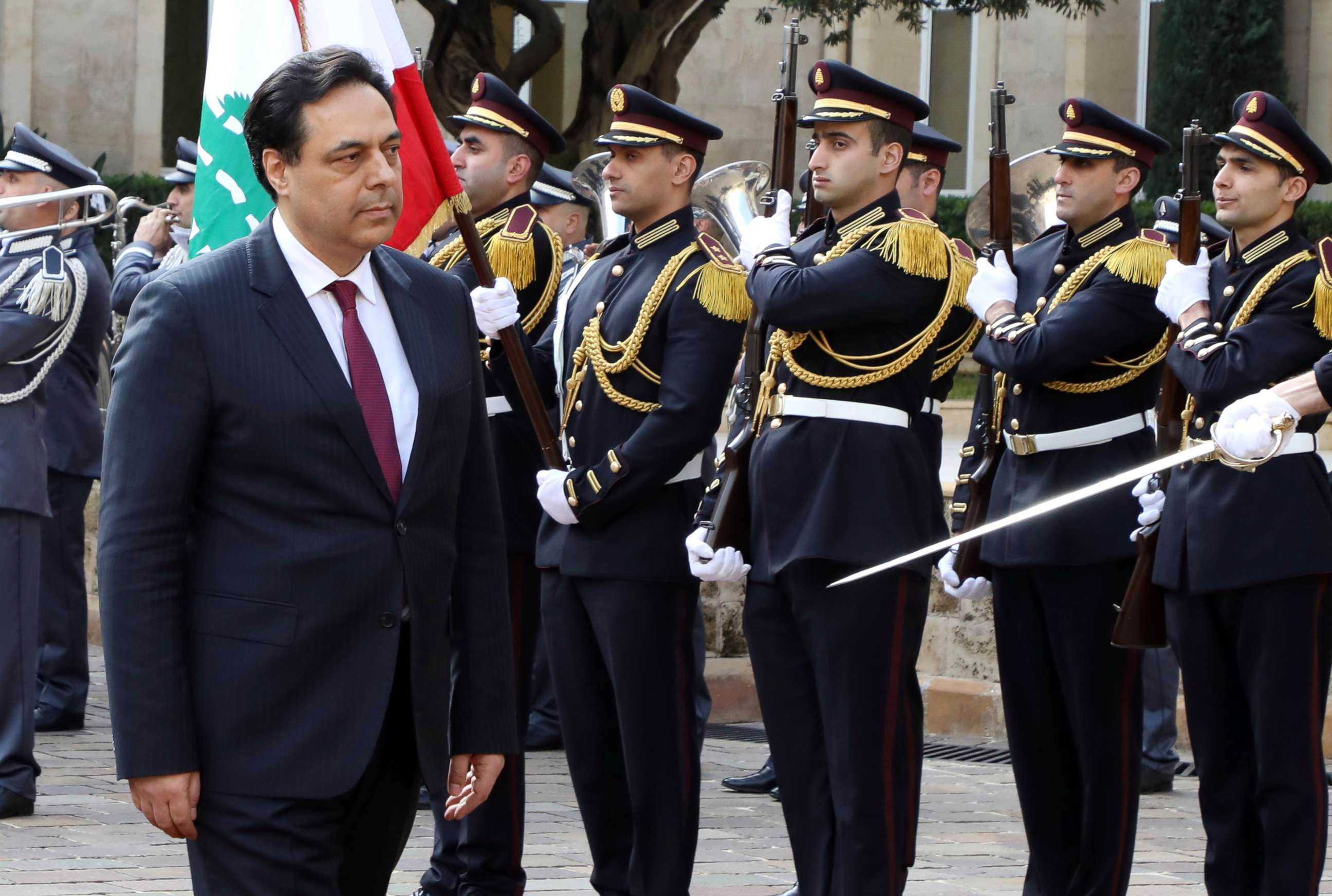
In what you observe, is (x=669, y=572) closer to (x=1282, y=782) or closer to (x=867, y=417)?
(x=867, y=417)

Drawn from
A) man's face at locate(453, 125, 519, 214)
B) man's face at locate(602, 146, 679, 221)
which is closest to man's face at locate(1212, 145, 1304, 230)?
man's face at locate(602, 146, 679, 221)

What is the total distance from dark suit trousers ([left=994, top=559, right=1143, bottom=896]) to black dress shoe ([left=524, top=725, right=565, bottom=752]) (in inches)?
116

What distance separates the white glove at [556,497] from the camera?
515cm

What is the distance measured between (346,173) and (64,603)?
5.44m

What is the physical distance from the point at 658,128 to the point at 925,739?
3.71 metres

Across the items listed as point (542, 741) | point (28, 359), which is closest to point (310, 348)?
point (28, 359)

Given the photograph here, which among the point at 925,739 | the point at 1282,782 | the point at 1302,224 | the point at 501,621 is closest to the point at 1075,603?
the point at 1282,782

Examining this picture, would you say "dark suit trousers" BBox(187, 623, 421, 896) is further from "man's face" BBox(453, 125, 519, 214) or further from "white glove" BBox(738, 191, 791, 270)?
"man's face" BBox(453, 125, 519, 214)

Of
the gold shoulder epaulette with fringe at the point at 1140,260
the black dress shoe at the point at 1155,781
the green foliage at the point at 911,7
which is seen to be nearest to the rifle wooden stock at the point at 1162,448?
the gold shoulder epaulette with fringe at the point at 1140,260

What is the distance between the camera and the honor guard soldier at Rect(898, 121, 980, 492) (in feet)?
21.1

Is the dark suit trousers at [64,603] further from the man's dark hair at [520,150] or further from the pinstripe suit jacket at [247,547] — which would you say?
the pinstripe suit jacket at [247,547]

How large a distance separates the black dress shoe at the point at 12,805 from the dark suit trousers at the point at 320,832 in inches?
131

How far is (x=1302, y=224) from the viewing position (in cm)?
1716

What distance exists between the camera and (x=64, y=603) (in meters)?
8.29
